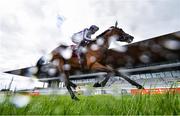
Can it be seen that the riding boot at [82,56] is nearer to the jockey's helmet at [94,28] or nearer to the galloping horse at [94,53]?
the galloping horse at [94,53]

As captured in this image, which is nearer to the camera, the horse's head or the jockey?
the jockey

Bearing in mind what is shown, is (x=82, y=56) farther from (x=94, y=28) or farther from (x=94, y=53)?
(x=94, y=28)

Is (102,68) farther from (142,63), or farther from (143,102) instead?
(142,63)

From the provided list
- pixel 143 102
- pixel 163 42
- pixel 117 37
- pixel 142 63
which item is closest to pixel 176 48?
pixel 163 42

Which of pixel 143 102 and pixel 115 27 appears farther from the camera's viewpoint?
pixel 115 27

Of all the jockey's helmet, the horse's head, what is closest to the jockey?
the jockey's helmet

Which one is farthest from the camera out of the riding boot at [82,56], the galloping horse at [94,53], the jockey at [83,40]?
the riding boot at [82,56]

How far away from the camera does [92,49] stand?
7.68 metres

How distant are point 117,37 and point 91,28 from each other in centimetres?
93

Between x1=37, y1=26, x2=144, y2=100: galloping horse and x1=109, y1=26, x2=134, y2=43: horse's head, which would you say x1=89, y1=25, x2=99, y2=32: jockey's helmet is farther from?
x1=109, y1=26, x2=134, y2=43: horse's head

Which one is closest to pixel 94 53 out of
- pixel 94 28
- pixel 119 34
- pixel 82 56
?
pixel 82 56

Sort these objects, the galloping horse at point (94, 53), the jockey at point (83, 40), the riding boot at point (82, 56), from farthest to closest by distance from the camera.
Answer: the riding boot at point (82, 56) → the jockey at point (83, 40) → the galloping horse at point (94, 53)

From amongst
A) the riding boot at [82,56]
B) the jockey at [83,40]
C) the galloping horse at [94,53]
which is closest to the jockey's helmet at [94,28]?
the jockey at [83,40]

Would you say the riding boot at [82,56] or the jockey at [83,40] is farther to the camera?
the riding boot at [82,56]
